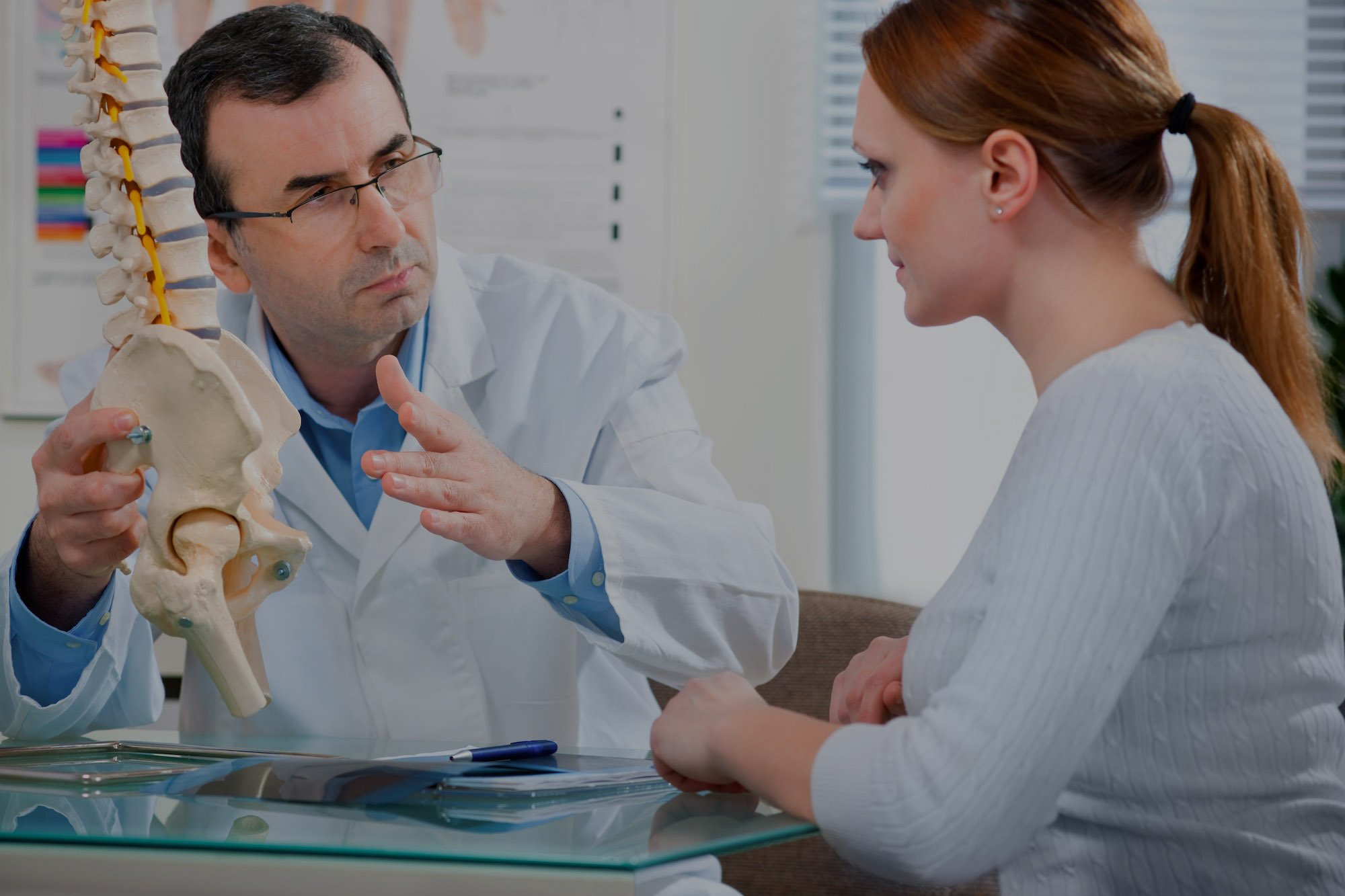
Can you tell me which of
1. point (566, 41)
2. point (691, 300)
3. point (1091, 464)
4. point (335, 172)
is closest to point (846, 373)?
point (691, 300)

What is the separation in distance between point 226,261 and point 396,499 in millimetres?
524

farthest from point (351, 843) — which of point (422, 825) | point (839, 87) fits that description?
point (839, 87)

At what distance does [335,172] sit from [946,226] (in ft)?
2.66

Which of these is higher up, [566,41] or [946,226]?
[566,41]

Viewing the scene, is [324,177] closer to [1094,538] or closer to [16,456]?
[1094,538]

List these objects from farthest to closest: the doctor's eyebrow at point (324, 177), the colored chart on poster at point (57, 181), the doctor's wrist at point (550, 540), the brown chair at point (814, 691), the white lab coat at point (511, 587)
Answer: the colored chart on poster at point (57, 181)
the brown chair at point (814, 691)
the doctor's eyebrow at point (324, 177)
the white lab coat at point (511, 587)
the doctor's wrist at point (550, 540)

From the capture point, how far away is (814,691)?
1734mm

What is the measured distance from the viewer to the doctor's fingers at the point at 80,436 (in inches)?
36.7

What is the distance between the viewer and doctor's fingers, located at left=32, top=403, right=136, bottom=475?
3.06 ft

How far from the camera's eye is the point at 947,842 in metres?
0.74

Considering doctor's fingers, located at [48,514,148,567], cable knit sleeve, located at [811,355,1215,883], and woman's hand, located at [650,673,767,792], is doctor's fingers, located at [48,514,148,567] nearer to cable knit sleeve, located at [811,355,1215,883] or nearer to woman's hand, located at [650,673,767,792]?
woman's hand, located at [650,673,767,792]

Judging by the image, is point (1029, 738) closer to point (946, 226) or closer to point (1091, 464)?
point (1091, 464)

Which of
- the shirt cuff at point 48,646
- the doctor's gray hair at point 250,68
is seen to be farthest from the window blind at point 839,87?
the shirt cuff at point 48,646

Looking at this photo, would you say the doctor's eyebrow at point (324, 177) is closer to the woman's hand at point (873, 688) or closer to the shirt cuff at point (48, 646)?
the shirt cuff at point (48, 646)
